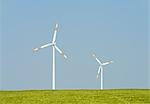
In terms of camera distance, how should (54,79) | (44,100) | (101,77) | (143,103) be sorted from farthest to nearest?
(101,77) → (54,79) → (44,100) → (143,103)

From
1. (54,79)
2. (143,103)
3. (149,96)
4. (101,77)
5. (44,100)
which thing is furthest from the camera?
(101,77)

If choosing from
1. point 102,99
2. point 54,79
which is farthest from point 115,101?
point 54,79

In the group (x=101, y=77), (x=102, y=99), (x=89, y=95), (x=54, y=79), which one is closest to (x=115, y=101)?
(x=102, y=99)

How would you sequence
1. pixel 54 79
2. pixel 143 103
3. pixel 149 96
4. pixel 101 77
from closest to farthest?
1. pixel 143 103
2. pixel 149 96
3. pixel 54 79
4. pixel 101 77

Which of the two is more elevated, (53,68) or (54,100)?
(53,68)

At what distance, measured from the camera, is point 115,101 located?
35906mm

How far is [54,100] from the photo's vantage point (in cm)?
3672

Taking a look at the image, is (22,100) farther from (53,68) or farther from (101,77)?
(101,77)

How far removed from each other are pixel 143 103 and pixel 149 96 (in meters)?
5.28

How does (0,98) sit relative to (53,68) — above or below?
below

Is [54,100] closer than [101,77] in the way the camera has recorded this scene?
Yes

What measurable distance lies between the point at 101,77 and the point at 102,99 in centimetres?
1995

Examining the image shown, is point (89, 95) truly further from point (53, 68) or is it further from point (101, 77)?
point (101, 77)

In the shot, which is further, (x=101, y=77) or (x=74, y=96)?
(x=101, y=77)
